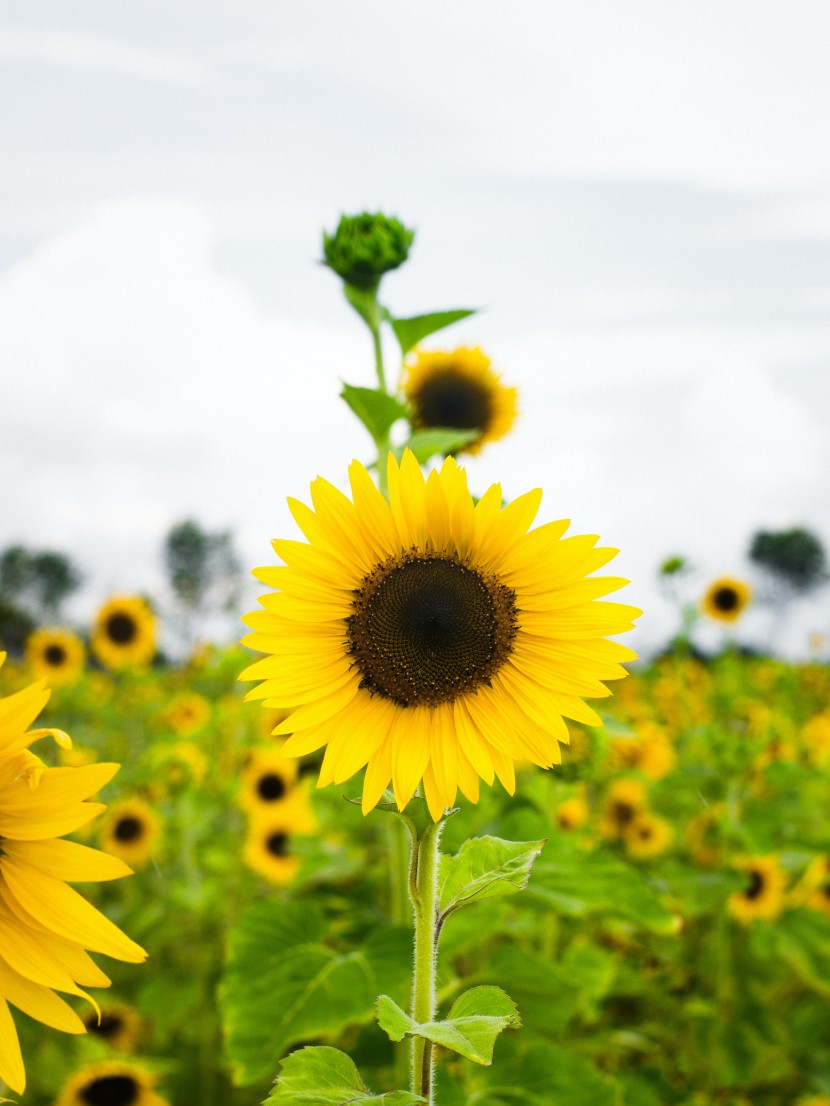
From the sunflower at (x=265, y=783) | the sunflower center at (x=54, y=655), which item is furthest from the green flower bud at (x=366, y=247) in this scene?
the sunflower center at (x=54, y=655)

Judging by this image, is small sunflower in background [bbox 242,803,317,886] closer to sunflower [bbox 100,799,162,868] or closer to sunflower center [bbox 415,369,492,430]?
sunflower [bbox 100,799,162,868]

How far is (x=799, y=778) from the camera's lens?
3.43 meters

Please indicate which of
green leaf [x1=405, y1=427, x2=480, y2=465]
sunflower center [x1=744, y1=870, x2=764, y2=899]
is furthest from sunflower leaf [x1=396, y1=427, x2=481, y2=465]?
sunflower center [x1=744, y1=870, x2=764, y2=899]

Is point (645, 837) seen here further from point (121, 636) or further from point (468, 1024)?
point (121, 636)

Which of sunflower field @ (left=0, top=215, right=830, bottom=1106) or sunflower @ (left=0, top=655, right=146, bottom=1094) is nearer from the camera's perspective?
sunflower @ (left=0, top=655, right=146, bottom=1094)

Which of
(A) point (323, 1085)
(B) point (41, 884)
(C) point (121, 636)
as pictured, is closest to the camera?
(B) point (41, 884)

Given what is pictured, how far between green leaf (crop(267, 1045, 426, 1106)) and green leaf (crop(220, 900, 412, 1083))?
60 centimetres

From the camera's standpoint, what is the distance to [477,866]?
3.73 feet

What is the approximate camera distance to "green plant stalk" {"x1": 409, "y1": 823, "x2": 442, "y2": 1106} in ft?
3.59

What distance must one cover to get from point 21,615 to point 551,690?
19.0 metres

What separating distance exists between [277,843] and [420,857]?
3.19 m

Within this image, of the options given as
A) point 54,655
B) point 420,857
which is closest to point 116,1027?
point 420,857

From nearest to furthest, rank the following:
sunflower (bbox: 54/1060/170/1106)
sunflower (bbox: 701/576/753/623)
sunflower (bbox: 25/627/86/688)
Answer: sunflower (bbox: 54/1060/170/1106)
sunflower (bbox: 701/576/753/623)
sunflower (bbox: 25/627/86/688)

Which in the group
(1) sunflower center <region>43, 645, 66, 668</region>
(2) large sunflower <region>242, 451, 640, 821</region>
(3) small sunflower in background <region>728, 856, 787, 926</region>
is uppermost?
(2) large sunflower <region>242, 451, 640, 821</region>
